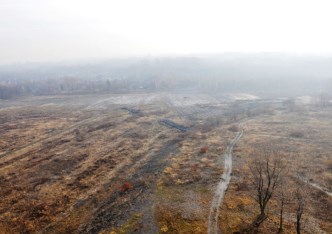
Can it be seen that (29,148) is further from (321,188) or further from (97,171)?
(321,188)

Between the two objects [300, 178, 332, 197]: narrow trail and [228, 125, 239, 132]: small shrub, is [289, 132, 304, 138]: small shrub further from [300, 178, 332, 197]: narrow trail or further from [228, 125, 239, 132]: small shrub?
[300, 178, 332, 197]: narrow trail

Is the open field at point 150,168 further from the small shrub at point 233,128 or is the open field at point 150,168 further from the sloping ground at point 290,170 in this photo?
the small shrub at point 233,128

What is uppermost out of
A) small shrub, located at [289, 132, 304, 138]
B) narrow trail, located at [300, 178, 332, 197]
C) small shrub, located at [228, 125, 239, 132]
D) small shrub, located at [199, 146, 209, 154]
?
narrow trail, located at [300, 178, 332, 197]

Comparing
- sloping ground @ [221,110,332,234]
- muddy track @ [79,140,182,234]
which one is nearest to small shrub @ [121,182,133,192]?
muddy track @ [79,140,182,234]

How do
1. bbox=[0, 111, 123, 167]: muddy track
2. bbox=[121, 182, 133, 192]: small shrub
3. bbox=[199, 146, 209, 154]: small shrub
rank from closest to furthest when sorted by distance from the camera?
bbox=[121, 182, 133, 192]: small shrub < bbox=[0, 111, 123, 167]: muddy track < bbox=[199, 146, 209, 154]: small shrub

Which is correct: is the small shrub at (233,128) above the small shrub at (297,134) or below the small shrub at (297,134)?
below

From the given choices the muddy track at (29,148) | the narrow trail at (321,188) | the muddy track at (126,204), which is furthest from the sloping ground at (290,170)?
the muddy track at (29,148)

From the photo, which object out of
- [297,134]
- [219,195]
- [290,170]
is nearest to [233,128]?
[297,134]

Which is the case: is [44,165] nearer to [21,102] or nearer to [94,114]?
[94,114]

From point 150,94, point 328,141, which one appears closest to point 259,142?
point 328,141

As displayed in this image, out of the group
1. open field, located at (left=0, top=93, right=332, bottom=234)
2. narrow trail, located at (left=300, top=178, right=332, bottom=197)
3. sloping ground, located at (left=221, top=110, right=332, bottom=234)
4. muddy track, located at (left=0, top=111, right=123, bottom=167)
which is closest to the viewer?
sloping ground, located at (left=221, top=110, right=332, bottom=234)
